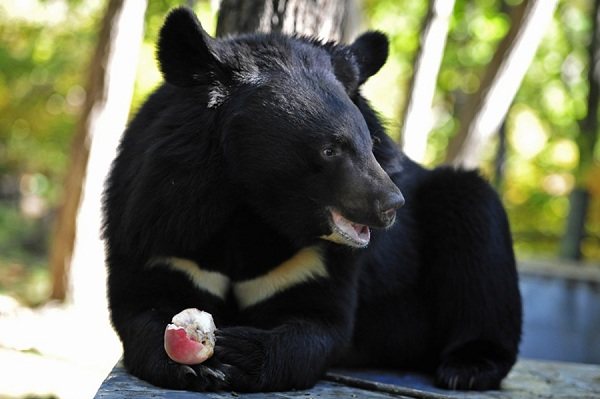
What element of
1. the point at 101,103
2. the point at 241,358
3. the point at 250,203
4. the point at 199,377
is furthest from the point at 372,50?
the point at 101,103

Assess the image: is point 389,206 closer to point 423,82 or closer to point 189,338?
point 189,338

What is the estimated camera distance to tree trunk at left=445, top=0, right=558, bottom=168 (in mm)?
7016

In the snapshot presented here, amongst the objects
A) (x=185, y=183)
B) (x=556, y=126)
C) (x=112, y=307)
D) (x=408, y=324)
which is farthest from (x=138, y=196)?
(x=556, y=126)

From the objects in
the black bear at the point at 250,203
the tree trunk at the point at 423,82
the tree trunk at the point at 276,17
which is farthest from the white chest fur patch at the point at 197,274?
the tree trunk at the point at 423,82

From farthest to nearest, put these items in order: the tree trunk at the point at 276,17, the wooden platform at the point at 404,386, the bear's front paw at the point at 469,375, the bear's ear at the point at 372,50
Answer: the tree trunk at the point at 276,17 < the bear's front paw at the point at 469,375 < the bear's ear at the point at 372,50 < the wooden platform at the point at 404,386

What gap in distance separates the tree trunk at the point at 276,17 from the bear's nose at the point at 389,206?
1.94 meters

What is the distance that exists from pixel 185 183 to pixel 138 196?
20 centimetres

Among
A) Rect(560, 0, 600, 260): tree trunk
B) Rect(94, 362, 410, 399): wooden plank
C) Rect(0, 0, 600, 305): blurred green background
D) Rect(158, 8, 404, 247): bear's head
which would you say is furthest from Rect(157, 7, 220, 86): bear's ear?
Rect(560, 0, 600, 260): tree trunk

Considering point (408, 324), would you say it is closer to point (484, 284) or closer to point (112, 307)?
point (484, 284)

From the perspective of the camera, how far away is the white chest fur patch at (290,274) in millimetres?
3289

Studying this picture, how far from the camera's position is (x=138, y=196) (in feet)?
10.4

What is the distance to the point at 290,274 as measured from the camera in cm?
330

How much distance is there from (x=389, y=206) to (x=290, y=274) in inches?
23.9

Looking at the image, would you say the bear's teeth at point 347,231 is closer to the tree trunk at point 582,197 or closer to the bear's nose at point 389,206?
the bear's nose at point 389,206
